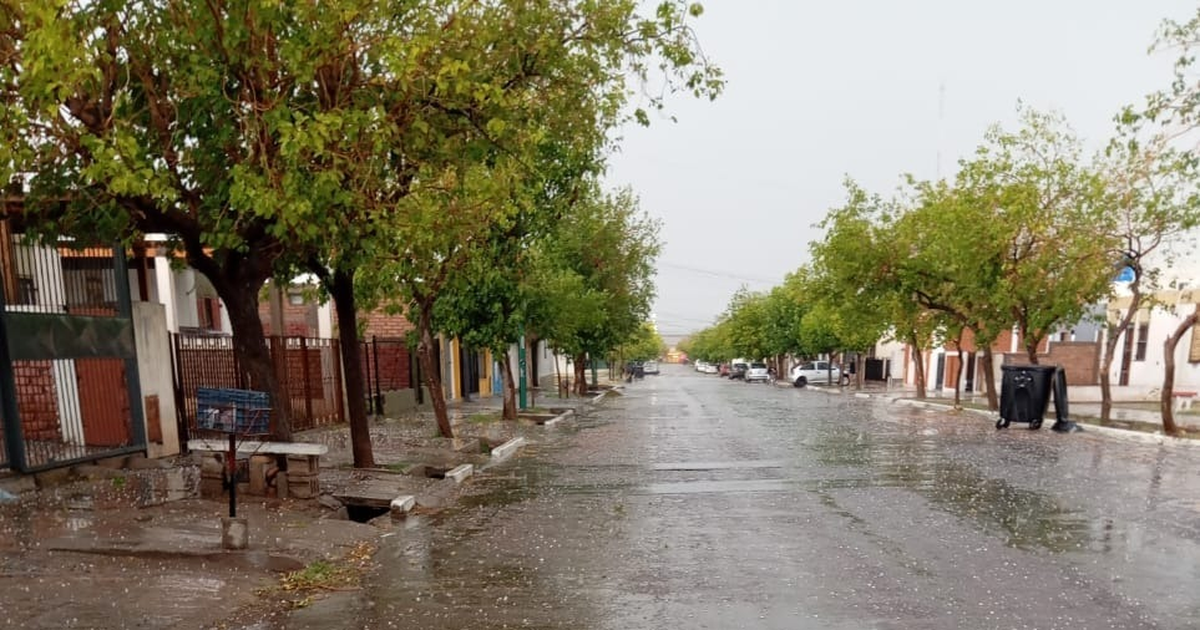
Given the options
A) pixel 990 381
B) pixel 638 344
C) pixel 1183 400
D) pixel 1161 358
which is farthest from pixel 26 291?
pixel 638 344

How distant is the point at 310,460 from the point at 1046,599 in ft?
24.2

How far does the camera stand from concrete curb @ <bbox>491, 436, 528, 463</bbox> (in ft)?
47.2

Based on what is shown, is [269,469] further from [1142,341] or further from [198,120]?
[1142,341]

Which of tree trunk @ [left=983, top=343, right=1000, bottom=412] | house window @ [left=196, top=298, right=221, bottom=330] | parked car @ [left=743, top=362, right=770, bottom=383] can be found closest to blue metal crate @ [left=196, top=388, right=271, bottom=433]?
house window @ [left=196, top=298, right=221, bottom=330]

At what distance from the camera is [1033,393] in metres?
18.6

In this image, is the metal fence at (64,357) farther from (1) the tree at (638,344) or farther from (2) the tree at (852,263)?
(1) the tree at (638,344)

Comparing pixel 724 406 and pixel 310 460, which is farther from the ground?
pixel 310 460

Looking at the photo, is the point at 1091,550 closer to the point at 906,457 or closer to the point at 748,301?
the point at 906,457

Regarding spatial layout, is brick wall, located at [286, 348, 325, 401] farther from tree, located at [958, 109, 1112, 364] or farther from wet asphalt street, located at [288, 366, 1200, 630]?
tree, located at [958, 109, 1112, 364]

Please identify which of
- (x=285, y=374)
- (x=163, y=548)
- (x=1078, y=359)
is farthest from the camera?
(x=1078, y=359)

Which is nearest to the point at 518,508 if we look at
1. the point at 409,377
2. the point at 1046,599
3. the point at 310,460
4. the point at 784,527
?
the point at 310,460

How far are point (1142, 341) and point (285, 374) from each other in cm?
3264

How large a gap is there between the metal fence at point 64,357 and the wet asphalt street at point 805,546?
16.3 ft

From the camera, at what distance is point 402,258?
10430 mm
